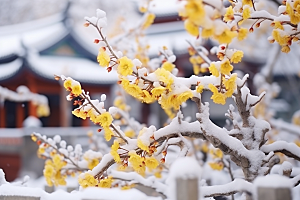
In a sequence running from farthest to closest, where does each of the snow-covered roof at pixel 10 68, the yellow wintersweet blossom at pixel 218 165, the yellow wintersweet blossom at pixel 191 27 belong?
the snow-covered roof at pixel 10 68
the yellow wintersweet blossom at pixel 218 165
the yellow wintersweet blossom at pixel 191 27

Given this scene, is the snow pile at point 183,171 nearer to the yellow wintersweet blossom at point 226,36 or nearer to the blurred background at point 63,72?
the yellow wintersweet blossom at point 226,36

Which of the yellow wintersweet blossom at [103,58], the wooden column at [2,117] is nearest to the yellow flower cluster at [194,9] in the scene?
the yellow wintersweet blossom at [103,58]

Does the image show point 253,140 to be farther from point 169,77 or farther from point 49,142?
point 49,142

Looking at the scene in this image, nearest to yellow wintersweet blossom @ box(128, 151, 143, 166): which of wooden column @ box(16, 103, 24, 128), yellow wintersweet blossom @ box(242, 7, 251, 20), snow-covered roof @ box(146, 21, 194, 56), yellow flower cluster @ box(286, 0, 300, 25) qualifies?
yellow wintersweet blossom @ box(242, 7, 251, 20)

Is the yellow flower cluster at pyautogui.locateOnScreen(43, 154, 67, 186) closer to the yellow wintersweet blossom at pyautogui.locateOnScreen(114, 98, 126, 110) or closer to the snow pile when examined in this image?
the yellow wintersweet blossom at pyautogui.locateOnScreen(114, 98, 126, 110)

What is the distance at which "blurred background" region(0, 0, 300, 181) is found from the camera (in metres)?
8.09

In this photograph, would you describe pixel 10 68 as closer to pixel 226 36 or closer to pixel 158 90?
pixel 158 90

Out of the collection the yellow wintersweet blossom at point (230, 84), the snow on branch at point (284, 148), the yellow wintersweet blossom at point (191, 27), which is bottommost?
the snow on branch at point (284, 148)

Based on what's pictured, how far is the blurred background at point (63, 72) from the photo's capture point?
809 cm

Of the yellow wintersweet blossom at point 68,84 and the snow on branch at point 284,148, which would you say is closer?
the yellow wintersweet blossom at point 68,84

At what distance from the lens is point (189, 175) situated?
0.90 metres

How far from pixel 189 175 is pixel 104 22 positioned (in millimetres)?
821

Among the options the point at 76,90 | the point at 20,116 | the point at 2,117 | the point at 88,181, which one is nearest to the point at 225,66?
the point at 76,90

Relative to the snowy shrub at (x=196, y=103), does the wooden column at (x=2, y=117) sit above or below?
above
